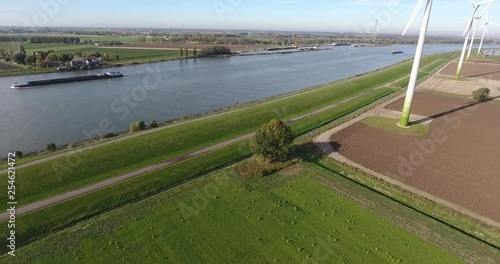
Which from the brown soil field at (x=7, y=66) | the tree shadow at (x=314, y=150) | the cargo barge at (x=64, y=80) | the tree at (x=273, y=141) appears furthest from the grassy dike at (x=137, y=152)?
the brown soil field at (x=7, y=66)

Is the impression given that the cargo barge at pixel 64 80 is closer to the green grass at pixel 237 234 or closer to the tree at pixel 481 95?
the green grass at pixel 237 234

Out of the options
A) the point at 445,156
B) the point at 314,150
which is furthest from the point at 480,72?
the point at 314,150

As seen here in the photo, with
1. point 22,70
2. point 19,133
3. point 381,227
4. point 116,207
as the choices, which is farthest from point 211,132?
point 22,70

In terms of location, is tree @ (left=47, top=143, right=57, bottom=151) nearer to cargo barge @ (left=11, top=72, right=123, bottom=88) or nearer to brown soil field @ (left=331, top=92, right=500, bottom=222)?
brown soil field @ (left=331, top=92, right=500, bottom=222)

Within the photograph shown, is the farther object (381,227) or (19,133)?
(19,133)

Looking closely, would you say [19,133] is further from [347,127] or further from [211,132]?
[347,127]
